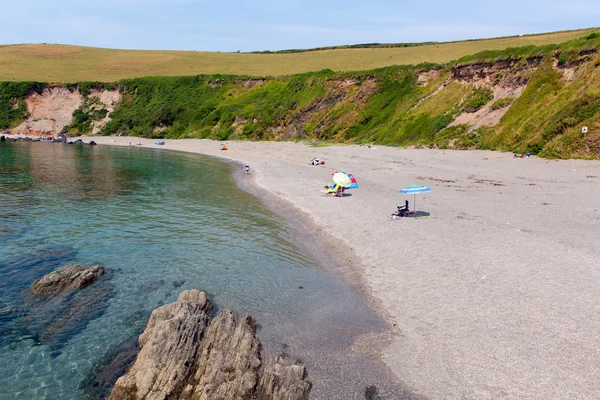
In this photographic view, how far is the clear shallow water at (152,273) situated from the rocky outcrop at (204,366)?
72 cm

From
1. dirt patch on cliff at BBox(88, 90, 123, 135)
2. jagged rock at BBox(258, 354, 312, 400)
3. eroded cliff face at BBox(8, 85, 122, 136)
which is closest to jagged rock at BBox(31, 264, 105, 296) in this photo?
jagged rock at BBox(258, 354, 312, 400)

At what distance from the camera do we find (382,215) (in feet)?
64.7

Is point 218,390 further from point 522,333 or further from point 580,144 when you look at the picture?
point 580,144

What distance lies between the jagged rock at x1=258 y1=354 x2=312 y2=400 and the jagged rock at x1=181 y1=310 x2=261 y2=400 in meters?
0.28

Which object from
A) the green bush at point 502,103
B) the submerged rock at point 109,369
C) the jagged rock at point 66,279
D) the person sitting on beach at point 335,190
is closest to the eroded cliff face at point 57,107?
the green bush at point 502,103

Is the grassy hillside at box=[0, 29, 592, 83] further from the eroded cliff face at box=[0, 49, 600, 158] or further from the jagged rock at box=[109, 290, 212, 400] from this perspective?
the jagged rock at box=[109, 290, 212, 400]

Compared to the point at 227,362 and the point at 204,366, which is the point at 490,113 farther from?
the point at 204,366

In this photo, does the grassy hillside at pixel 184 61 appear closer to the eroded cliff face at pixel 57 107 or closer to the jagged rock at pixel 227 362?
the eroded cliff face at pixel 57 107

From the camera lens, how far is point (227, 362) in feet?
28.2

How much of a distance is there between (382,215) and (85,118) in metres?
91.6

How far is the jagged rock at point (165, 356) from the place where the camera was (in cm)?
801

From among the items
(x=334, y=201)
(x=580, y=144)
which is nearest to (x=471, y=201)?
(x=334, y=201)

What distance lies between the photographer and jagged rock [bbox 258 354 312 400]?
25.4 ft

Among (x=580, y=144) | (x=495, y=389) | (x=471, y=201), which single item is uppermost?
(x=580, y=144)
